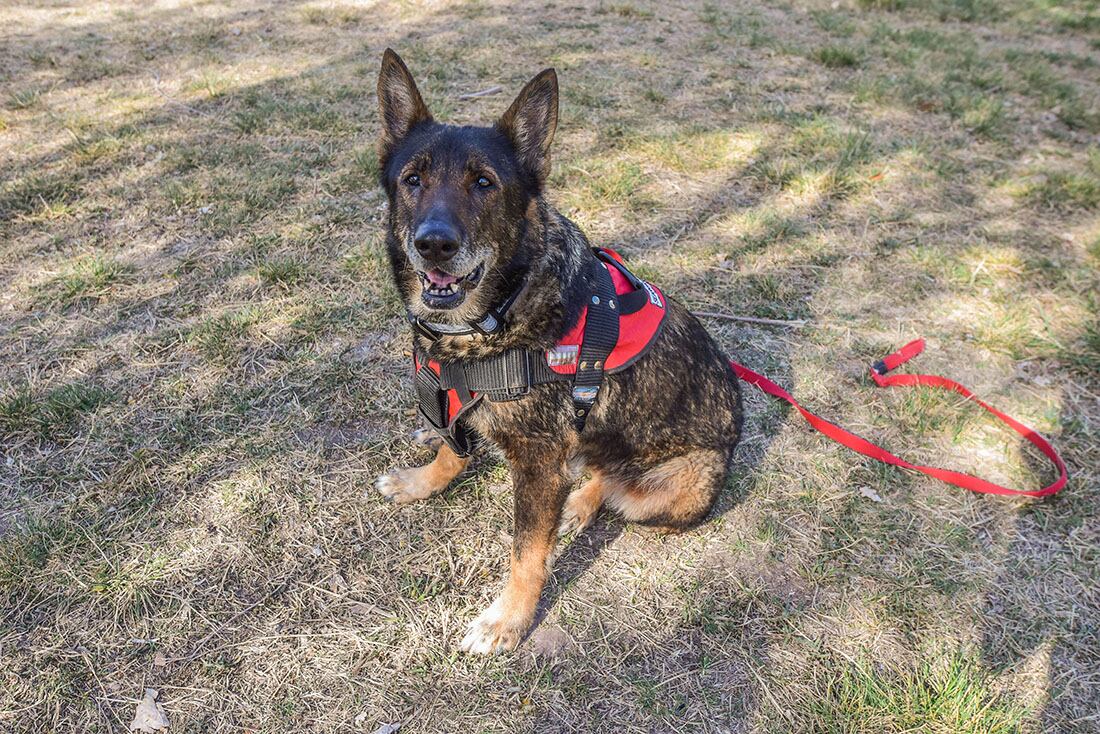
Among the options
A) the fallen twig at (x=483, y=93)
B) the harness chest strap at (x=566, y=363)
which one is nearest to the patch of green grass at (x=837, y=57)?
the fallen twig at (x=483, y=93)

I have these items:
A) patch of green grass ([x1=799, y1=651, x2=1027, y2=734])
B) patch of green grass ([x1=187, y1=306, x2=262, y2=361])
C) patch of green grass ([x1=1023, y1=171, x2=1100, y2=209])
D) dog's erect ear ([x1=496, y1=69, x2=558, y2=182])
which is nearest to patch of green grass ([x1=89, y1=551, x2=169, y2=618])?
patch of green grass ([x1=187, y1=306, x2=262, y2=361])

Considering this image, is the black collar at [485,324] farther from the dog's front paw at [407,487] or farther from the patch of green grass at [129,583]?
the patch of green grass at [129,583]

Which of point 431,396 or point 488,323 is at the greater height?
point 488,323

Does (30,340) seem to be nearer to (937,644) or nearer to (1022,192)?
(937,644)

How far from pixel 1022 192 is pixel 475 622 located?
23.8 feet

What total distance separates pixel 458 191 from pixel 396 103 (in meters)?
0.69

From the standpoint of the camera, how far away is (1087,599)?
123 inches

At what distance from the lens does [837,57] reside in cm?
887

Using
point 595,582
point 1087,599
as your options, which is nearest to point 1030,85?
point 1087,599

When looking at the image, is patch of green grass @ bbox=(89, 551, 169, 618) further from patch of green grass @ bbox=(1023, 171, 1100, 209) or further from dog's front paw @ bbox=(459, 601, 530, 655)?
patch of green grass @ bbox=(1023, 171, 1100, 209)

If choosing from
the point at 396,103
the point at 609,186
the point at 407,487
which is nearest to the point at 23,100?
the point at 396,103

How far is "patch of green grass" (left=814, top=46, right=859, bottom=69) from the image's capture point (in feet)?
29.1

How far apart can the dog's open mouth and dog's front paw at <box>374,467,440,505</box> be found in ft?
4.31

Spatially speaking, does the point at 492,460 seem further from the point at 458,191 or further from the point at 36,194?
the point at 36,194
